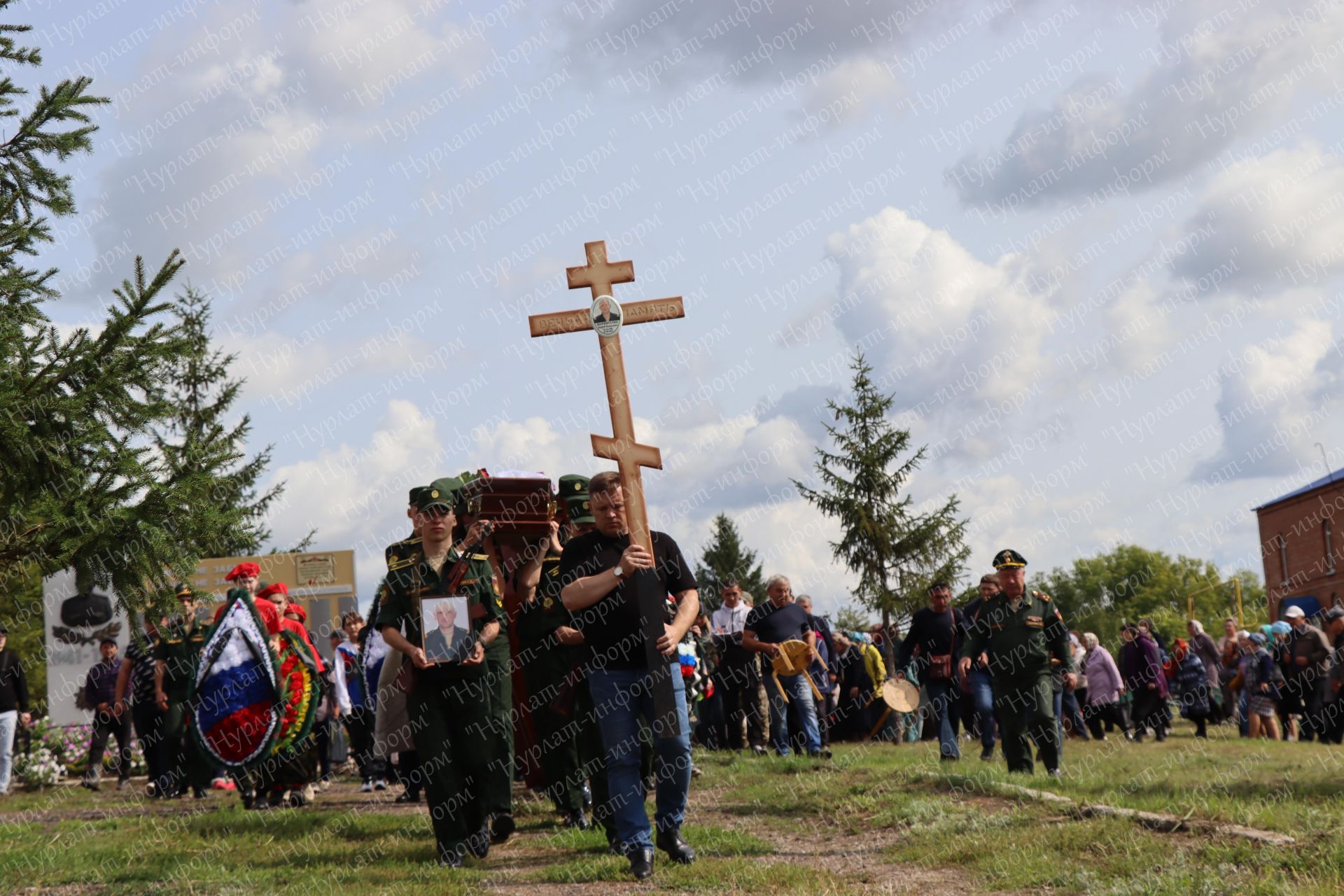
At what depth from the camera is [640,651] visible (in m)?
7.48

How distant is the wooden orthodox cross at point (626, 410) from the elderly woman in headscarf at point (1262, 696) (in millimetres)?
15161

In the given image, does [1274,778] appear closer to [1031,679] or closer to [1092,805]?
[1031,679]

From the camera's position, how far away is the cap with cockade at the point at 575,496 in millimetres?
9672

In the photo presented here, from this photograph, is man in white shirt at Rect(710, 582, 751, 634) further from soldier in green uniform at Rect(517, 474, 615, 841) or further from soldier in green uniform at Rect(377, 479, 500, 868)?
soldier in green uniform at Rect(377, 479, 500, 868)

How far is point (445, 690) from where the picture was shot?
320 inches

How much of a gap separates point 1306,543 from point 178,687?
6654 cm

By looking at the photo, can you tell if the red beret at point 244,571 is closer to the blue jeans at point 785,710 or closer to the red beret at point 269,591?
the red beret at point 269,591

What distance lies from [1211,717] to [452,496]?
1751 cm

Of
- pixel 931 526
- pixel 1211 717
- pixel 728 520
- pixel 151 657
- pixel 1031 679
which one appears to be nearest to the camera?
pixel 1031 679

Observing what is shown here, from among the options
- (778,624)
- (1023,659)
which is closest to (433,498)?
(1023,659)

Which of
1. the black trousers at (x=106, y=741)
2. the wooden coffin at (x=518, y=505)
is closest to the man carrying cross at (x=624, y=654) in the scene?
the wooden coffin at (x=518, y=505)

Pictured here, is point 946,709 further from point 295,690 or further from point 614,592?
point 614,592

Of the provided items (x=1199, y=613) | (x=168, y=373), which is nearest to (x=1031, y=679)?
(x=168, y=373)

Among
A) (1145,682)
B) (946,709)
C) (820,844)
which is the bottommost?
(820,844)
